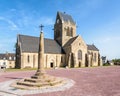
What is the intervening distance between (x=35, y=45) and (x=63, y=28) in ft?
44.0

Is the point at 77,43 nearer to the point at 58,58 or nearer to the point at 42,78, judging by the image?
the point at 58,58

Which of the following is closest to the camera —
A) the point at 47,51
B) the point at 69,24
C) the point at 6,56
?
the point at 47,51

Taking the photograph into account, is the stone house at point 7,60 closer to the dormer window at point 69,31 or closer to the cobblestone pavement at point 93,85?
the dormer window at point 69,31

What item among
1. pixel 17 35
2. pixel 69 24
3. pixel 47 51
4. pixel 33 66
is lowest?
pixel 33 66

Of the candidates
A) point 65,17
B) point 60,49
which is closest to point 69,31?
point 65,17

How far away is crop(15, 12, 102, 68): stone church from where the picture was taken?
4659cm

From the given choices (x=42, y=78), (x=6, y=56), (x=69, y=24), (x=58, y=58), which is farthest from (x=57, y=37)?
(x=42, y=78)

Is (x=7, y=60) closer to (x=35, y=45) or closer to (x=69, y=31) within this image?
(x=35, y=45)

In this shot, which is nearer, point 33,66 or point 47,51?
point 33,66

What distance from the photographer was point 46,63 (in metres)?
50.0

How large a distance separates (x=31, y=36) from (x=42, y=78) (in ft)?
125

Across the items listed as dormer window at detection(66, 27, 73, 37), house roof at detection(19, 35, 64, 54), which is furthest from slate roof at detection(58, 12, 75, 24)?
house roof at detection(19, 35, 64, 54)

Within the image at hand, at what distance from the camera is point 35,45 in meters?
49.6

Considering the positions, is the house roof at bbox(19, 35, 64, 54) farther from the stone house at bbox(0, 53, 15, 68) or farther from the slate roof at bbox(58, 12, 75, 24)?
the stone house at bbox(0, 53, 15, 68)
